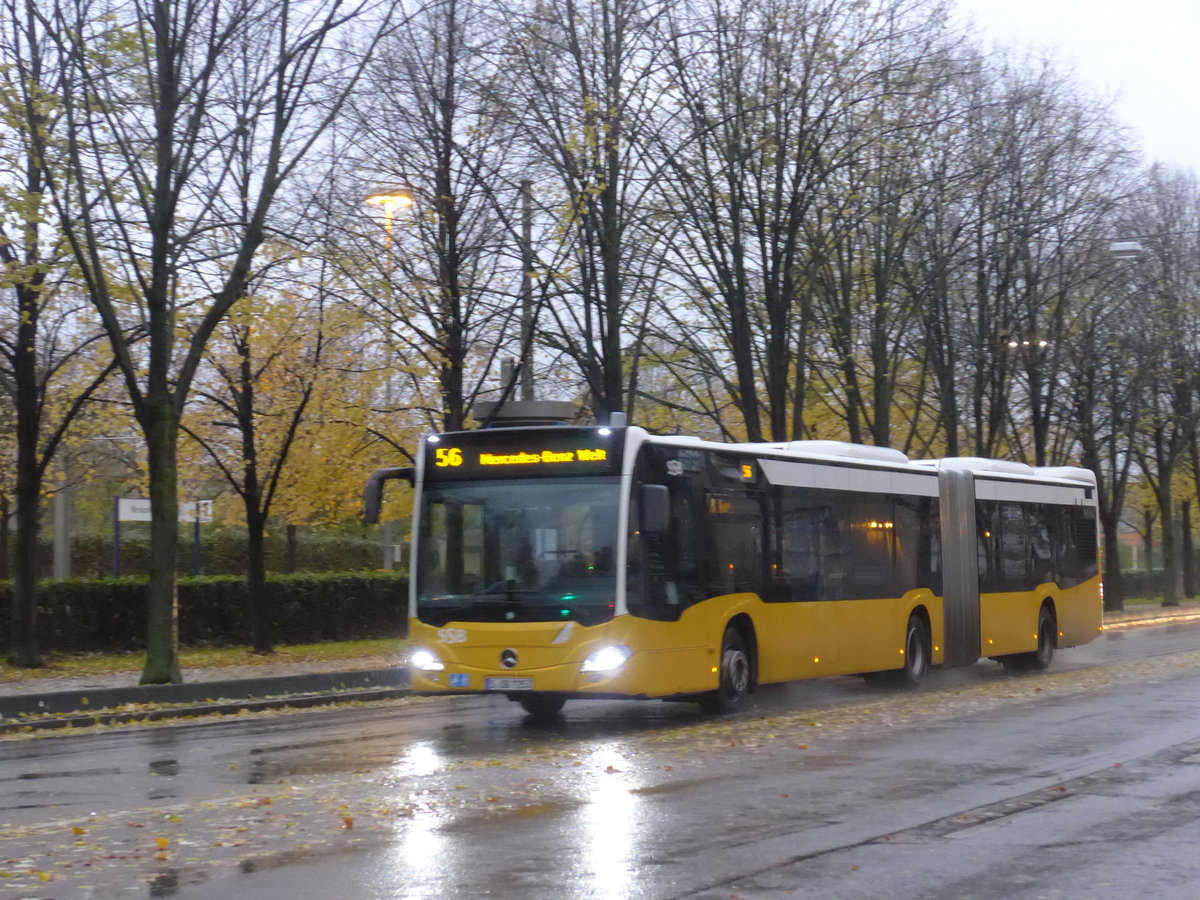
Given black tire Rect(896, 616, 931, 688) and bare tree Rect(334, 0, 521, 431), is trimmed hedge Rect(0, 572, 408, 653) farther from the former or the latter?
black tire Rect(896, 616, 931, 688)

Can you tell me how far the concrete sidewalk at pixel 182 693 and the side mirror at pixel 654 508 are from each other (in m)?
6.82

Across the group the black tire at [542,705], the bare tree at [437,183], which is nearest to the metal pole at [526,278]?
the bare tree at [437,183]

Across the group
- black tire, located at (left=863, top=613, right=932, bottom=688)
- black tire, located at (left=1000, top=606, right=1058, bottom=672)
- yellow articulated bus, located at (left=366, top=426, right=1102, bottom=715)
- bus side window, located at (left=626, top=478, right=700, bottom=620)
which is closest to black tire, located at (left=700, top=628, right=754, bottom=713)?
yellow articulated bus, located at (left=366, top=426, right=1102, bottom=715)

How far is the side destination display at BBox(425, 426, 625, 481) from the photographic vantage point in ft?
51.1

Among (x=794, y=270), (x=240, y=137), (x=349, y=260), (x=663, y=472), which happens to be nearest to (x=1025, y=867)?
(x=663, y=472)

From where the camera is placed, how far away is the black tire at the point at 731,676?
16.6m

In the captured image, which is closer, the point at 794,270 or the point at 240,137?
the point at 240,137

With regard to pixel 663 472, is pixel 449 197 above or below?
above

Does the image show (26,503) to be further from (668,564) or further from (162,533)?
(668,564)

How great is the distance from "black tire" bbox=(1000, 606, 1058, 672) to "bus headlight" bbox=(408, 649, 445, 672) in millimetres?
11885

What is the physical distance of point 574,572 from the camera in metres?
15.2

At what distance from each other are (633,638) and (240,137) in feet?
32.4

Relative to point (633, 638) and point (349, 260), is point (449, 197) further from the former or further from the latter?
point (633, 638)

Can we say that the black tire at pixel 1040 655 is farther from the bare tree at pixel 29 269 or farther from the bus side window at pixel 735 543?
the bare tree at pixel 29 269
